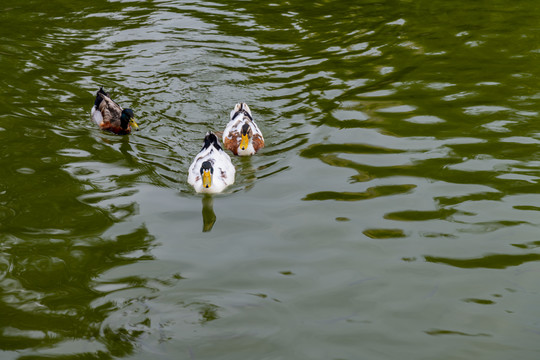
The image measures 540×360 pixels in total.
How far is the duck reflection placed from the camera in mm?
7031

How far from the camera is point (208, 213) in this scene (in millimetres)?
7359

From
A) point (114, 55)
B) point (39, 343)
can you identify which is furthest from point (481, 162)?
point (114, 55)

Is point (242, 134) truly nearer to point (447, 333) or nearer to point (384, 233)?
point (384, 233)

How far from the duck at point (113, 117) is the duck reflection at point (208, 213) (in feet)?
7.56

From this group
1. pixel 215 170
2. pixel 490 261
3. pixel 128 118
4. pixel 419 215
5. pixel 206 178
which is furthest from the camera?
pixel 128 118

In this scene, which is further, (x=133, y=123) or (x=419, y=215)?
(x=133, y=123)

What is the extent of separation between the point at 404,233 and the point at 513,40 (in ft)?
20.2

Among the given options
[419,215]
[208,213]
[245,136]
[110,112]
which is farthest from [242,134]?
[419,215]

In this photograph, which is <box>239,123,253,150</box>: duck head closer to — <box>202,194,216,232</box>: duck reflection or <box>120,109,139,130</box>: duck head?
<box>202,194,216,232</box>: duck reflection

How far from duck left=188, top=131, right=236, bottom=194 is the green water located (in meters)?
0.19

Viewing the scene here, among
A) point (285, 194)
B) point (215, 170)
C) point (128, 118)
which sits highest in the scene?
point (128, 118)

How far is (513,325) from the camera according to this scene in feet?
17.4

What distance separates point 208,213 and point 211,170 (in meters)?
0.64

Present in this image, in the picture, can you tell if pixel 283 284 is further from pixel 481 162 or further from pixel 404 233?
pixel 481 162
